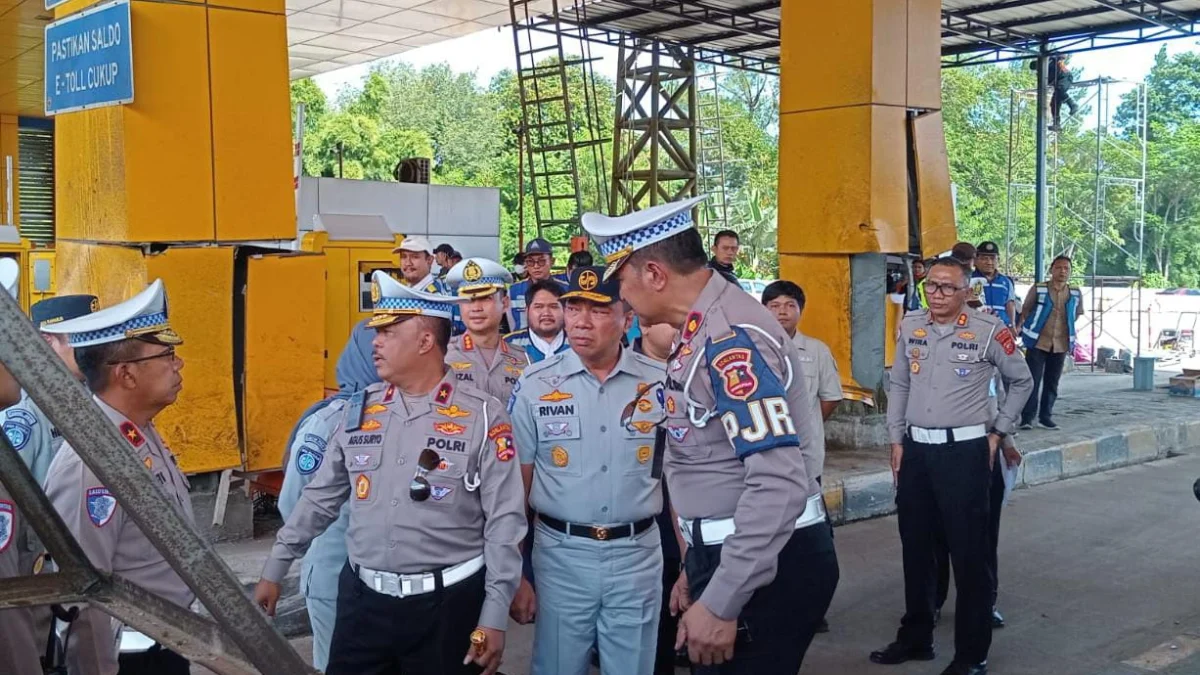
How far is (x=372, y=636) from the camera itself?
10.4 feet

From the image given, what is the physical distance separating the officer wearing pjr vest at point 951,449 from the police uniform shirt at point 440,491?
102 inches

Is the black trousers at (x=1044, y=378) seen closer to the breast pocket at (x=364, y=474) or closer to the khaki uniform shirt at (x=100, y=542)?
the breast pocket at (x=364, y=474)

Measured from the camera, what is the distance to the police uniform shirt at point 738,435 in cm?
262

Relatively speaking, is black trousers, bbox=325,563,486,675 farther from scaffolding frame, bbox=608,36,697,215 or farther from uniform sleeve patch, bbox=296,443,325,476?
→ scaffolding frame, bbox=608,36,697,215

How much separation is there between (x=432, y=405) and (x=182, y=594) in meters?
0.88

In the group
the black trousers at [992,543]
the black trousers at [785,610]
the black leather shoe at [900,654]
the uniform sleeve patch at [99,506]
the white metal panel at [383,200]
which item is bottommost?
the black leather shoe at [900,654]

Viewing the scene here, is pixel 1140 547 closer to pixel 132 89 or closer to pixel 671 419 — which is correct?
pixel 671 419

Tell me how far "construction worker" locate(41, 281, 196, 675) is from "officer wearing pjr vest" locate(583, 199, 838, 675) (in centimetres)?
128

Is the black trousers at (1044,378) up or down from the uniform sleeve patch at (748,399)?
down

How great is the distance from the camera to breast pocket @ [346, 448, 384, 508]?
3.23m

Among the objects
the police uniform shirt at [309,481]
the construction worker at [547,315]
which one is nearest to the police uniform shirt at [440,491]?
the police uniform shirt at [309,481]

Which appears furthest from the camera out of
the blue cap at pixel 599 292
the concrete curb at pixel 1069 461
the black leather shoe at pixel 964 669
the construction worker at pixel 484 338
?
the concrete curb at pixel 1069 461

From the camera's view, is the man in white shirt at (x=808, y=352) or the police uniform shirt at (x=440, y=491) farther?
the man in white shirt at (x=808, y=352)

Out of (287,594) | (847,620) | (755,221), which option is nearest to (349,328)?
(287,594)
